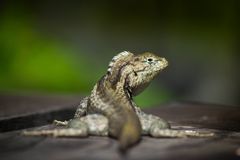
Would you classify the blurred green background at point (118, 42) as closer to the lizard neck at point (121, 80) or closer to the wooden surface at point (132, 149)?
the wooden surface at point (132, 149)

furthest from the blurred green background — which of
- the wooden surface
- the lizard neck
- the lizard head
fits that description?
the lizard neck

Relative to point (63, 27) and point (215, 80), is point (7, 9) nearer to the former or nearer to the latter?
point (63, 27)


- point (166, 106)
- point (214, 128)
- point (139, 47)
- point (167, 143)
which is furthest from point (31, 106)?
point (139, 47)

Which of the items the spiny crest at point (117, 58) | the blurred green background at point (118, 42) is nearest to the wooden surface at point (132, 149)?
the spiny crest at point (117, 58)

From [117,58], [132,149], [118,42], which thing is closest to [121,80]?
[117,58]

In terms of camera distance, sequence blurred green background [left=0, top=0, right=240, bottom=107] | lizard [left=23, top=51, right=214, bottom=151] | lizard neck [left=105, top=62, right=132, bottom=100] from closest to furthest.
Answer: lizard [left=23, top=51, right=214, bottom=151]
lizard neck [left=105, top=62, right=132, bottom=100]
blurred green background [left=0, top=0, right=240, bottom=107]

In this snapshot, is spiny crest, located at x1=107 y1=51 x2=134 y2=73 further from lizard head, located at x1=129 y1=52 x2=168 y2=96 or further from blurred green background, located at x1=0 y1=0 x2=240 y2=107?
blurred green background, located at x1=0 y1=0 x2=240 y2=107

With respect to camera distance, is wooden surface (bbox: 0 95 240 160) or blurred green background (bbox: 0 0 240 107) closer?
wooden surface (bbox: 0 95 240 160)
